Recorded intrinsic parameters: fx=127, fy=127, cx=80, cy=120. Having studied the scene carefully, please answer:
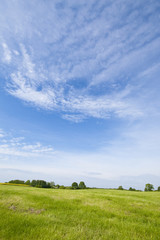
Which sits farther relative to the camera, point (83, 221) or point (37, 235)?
point (83, 221)

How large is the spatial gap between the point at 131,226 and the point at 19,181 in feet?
281

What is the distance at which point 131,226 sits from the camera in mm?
6582

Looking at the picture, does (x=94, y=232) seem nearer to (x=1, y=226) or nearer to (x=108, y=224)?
(x=108, y=224)

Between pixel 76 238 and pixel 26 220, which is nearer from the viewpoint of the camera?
pixel 76 238

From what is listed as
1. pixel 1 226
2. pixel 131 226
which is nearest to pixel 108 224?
pixel 131 226

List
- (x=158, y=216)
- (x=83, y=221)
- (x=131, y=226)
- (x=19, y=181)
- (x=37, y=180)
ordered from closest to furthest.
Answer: (x=131, y=226), (x=83, y=221), (x=158, y=216), (x=19, y=181), (x=37, y=180)

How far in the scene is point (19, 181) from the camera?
76188mm

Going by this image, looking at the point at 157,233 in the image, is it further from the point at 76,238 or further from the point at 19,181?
the point at 19,181

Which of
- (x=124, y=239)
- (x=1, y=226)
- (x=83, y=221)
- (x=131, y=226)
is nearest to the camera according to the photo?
(x=124, y=239)

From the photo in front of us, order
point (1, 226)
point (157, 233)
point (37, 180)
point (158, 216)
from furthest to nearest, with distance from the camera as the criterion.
Answer: point (37, 180) < point (158, 216) < point (157, 233) < point (1, 226)

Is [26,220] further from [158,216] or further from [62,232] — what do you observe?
[158,216]

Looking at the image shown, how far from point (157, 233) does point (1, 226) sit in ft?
23.3

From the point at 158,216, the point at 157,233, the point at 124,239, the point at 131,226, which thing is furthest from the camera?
the point at 158,216

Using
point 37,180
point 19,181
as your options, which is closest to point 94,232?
point 19,181
